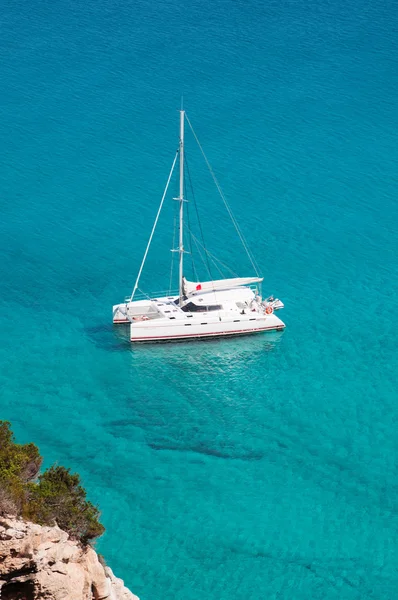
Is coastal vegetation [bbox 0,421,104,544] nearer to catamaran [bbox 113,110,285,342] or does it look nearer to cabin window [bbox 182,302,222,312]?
catamaran [bbox 113,110,285,342]

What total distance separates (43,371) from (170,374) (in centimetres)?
526

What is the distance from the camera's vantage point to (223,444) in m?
37.9

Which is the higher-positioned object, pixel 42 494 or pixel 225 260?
pixel 225 260

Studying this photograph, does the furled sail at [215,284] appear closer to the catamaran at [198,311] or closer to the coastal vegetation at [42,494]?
the catamaran at [198,311]

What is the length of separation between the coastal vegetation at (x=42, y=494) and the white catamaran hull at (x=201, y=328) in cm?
1785

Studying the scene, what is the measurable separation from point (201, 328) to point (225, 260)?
258 inches

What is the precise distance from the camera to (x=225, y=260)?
50.4 metres

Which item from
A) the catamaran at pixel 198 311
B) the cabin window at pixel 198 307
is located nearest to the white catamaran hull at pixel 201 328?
the catamaran at pixel 198 311

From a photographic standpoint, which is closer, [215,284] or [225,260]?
[215,284]

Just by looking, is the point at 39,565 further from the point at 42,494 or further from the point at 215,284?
the point at 215,284

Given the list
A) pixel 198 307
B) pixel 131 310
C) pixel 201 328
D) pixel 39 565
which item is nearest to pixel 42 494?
pixel 39 565

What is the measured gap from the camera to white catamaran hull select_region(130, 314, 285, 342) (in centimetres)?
4431

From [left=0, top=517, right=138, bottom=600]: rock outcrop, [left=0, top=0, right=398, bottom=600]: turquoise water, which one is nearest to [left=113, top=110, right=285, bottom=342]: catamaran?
[left=0, top=0, right=398, bottom=600]: turquoise water

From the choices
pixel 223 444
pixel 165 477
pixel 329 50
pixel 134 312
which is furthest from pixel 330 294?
pixel 329 50
